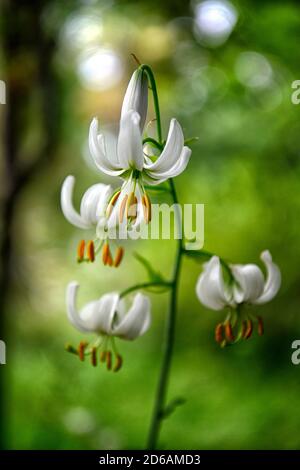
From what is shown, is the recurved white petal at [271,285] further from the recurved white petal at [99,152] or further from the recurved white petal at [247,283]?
the recurved white petal at [99,152]

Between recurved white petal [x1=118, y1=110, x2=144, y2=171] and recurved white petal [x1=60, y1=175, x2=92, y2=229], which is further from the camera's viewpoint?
recurved white petal [x1=60, y1=175, x2=92, y2=229]

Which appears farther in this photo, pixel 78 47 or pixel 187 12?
pixel 78 47

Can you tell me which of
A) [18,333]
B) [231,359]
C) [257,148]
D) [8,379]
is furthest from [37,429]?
[257,148]

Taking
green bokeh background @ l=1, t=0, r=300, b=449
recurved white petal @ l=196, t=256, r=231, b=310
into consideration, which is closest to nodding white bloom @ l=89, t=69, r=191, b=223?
recurved white petal @ l=196, t=256, r=231, b=310

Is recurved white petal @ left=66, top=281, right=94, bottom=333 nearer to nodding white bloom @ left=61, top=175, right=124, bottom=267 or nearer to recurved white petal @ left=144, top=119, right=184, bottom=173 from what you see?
nodding white bloom @ left=61, top=175, right=124, bottom=267

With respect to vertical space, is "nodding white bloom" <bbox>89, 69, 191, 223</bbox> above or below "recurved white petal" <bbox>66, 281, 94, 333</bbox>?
above

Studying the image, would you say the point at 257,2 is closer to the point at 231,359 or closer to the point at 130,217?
the point at 130,217
